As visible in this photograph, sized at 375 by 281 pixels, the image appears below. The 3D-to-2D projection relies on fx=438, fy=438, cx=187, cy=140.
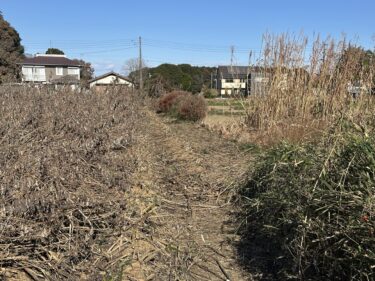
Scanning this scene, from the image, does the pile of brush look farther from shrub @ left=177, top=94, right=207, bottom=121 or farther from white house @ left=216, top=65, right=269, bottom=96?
shrub @ left=177, top=94, right=207, bottom=121

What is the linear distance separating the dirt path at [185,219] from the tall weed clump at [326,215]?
0.42m

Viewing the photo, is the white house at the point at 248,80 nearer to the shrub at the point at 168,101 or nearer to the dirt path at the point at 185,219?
the dirt path at the point at 185,219

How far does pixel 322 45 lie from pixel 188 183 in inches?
192

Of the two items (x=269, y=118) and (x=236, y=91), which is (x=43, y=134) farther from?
(x=236, y=91)

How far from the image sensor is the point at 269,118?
923 centimetres

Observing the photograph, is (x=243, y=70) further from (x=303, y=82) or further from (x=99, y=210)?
(x=99, y=210)

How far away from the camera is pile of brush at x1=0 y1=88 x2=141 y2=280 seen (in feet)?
9.75

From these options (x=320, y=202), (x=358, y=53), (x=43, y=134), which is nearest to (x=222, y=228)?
(x=320, y=202)

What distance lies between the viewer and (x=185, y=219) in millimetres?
4738

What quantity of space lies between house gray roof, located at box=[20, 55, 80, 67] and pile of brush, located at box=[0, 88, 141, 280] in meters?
54.1

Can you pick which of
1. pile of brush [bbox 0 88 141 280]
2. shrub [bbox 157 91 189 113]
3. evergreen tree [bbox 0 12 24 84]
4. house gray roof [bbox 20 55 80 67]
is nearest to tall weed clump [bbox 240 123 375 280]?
pile of brush [bbox 0 88 141 280]

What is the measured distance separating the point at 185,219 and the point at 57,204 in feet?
5.89

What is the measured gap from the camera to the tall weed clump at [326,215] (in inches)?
104

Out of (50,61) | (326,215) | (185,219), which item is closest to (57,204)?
(185,219)
